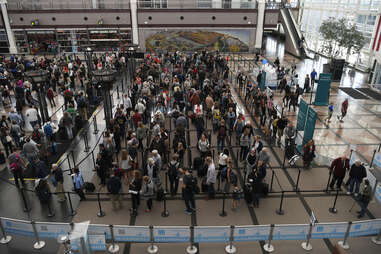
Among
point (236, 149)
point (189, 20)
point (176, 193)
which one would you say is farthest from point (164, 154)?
point (189, 20)

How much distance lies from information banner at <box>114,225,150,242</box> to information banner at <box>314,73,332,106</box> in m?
15.5

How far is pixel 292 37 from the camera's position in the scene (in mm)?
37312

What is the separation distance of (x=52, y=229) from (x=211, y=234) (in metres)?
3.75

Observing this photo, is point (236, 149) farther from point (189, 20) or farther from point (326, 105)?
point (189, 20)

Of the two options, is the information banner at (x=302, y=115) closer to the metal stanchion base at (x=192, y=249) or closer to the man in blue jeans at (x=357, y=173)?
the man in blue jeans at (x=357, y=173)

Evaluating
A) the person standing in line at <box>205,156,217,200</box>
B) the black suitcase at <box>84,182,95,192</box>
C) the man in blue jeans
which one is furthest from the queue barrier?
the black suitcase at <box>84,182,95,192</box>

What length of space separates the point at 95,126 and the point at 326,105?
14070 millimetres

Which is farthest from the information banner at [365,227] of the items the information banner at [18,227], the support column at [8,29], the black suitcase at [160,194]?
the support column at [8,29]

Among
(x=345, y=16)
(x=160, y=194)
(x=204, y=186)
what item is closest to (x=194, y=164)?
(x=204, y=186)

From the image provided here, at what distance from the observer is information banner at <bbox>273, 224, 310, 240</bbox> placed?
7.26 metres

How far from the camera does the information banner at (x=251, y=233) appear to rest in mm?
7195

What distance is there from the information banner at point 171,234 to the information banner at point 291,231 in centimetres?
211

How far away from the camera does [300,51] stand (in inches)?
1427

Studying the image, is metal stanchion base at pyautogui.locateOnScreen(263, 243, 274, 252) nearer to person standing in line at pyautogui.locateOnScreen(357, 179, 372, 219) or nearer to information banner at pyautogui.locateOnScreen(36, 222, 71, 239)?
person standing in line at pyautogui.locateOnScreen(357, 179, 372, 219)
